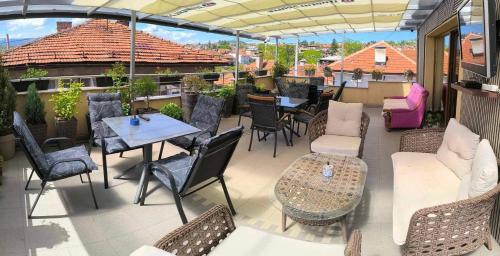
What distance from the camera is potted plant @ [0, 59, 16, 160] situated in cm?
478

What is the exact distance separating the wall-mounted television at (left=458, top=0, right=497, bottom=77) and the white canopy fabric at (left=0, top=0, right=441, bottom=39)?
259 centimetres

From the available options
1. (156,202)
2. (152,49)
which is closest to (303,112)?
(156,202)

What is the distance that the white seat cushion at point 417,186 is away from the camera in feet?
8.19

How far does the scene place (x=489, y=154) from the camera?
2535 millimetres

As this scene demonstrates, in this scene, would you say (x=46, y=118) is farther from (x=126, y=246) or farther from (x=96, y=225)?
(x=126, y=246)

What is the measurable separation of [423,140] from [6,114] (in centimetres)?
549

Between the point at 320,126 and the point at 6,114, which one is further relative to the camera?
the point at 320,126

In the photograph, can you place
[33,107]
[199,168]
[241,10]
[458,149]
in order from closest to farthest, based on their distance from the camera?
[199,168] → [458,149] → [33,107] → [241,10]

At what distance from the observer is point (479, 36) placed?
294cm

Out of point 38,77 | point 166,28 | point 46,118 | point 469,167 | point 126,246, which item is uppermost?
point 166,28

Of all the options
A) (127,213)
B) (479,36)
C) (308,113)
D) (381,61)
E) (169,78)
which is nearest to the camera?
(479,36)

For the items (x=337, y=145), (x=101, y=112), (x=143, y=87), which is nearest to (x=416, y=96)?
(x=337, y=145)

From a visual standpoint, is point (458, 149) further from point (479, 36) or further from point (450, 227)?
point (450, 227)

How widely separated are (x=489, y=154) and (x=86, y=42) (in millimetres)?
11746
